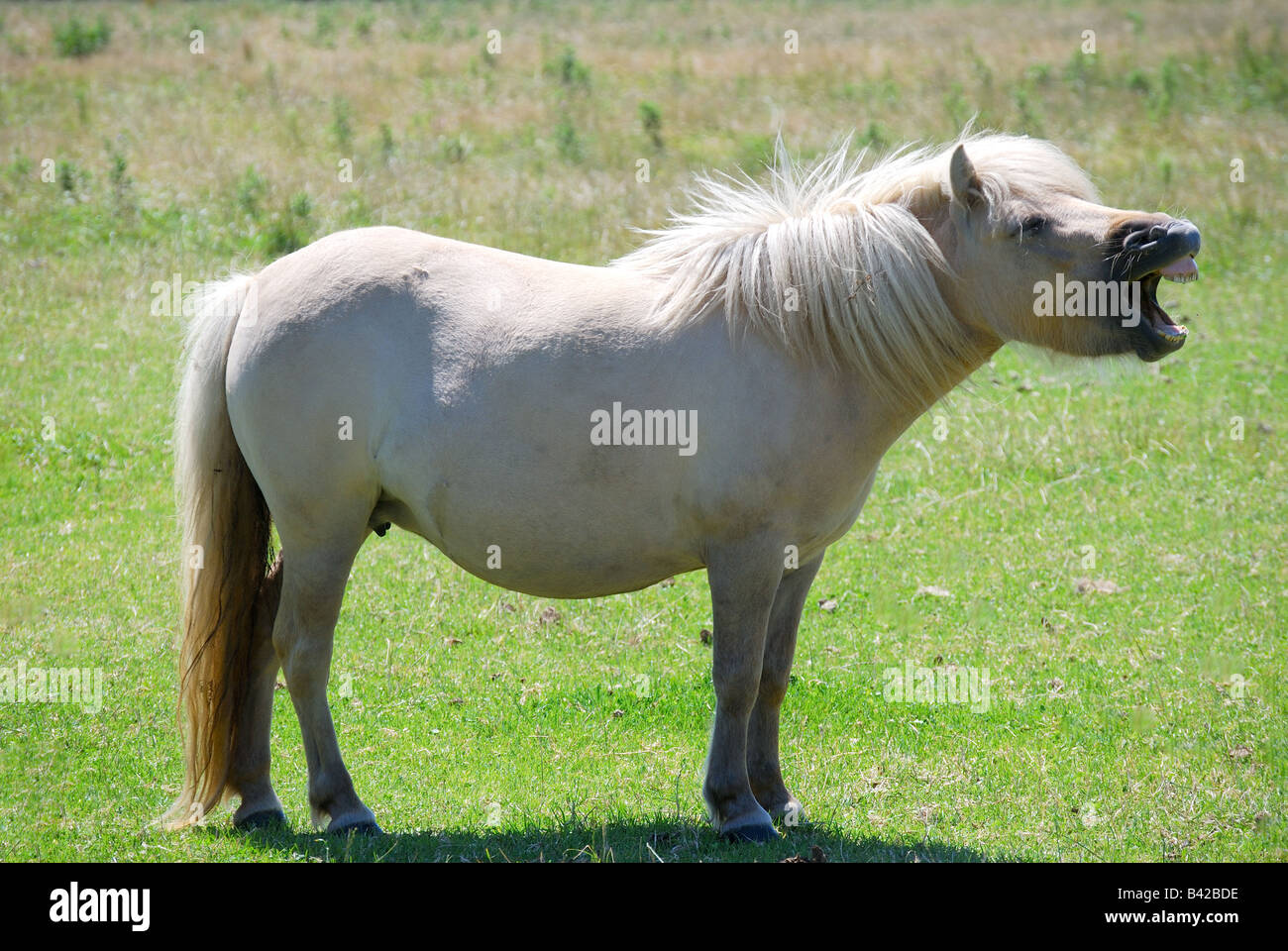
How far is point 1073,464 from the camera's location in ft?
31.5

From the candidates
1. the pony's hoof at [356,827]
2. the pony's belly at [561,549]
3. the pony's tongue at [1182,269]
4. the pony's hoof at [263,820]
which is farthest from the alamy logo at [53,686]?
→ the pony's tongue at [1182,269]

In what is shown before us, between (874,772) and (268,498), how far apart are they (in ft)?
10.1

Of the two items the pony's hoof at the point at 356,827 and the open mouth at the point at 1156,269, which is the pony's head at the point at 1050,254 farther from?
the pony's hoof at the point at 356,827

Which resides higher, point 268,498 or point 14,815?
point 268,498

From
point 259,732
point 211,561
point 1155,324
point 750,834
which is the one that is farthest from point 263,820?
point 1155,324

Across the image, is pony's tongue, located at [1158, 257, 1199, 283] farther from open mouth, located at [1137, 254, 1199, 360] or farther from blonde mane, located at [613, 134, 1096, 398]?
blonde mane, located at [613, 134, 1096, 398]

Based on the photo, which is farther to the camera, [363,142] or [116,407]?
[363,142]

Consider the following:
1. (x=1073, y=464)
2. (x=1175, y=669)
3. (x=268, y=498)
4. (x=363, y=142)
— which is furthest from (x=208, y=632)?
(x=363, y=142)

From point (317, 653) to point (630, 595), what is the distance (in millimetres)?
3109

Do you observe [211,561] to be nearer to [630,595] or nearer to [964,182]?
[630,595]

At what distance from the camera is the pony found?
465cm

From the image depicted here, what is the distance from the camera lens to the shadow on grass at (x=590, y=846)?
477 centimetres

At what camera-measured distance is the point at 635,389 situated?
4672mm
